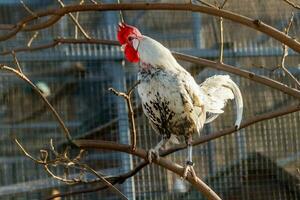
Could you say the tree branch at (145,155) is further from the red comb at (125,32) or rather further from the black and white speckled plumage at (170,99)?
the red comb at (125,32)

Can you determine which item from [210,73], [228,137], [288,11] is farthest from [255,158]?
[288,11]

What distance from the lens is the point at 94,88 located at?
3541mm

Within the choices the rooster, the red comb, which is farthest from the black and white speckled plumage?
the red comb

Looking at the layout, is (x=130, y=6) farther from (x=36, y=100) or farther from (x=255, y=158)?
(x=255, y=158)

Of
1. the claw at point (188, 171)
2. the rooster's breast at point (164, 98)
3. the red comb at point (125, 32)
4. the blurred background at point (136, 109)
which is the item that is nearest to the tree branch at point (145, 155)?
the claw at point (188, 171)

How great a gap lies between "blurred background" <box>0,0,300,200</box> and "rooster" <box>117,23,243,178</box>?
1144mm

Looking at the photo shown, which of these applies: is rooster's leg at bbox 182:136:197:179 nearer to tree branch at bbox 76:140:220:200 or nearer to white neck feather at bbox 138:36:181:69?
tree branch at bbox 76:140:220:200

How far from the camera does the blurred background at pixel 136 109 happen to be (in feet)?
11.3

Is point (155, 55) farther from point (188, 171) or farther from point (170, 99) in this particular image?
point (188, 171)

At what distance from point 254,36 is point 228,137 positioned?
0.48 m

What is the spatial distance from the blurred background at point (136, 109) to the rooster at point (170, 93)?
114cm

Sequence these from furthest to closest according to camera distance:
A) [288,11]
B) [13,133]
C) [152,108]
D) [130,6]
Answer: [288,11] → [13,133] → [152,108] → [130,6]

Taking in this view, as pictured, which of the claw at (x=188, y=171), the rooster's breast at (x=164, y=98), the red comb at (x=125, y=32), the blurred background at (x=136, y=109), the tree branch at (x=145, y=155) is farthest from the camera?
the blurred background at (x=136, y=109)

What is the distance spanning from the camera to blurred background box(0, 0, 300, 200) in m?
3.44
